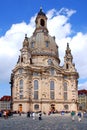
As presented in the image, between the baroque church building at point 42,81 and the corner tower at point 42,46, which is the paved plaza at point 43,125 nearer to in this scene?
the baroque church building at point 42,81

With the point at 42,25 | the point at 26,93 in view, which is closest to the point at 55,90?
the point at 26,93

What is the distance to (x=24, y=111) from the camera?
84.6m

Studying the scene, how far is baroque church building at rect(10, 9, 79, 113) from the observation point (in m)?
87.2

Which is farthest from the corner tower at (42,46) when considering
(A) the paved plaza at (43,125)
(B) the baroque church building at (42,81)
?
(A) the paved plaza at (43,125)

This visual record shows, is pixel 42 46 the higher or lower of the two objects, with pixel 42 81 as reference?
higher

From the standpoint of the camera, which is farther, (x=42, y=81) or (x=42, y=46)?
Result: (x=42, y=46)

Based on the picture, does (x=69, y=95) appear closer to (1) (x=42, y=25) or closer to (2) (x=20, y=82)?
(2) (x=20, y=82)

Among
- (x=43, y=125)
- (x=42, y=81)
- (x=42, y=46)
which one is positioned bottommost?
(x=43, y=125)

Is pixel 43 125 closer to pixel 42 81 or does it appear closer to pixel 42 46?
pixel 42 81

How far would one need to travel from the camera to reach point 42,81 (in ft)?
295

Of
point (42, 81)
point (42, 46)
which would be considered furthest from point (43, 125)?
point (42, 46)

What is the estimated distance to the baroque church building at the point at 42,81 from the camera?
8719 cm

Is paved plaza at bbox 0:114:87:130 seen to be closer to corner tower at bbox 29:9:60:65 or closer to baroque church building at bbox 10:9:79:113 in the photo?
baroque church building at bbox 10:9:79:113

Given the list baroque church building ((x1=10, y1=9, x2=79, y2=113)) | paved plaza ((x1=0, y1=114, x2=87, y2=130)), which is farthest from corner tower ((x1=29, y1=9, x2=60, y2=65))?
paved plaza ((x1=0, y1=114, x2=87, y2=130))
